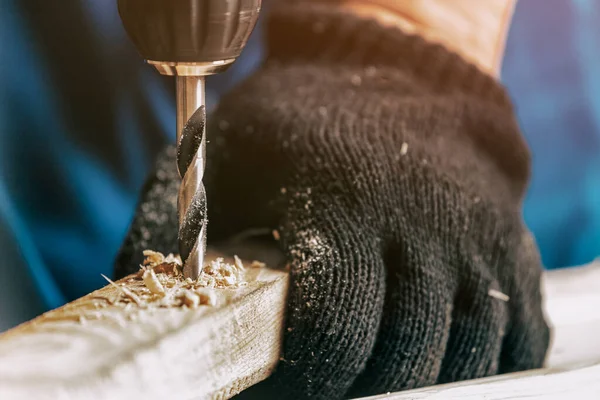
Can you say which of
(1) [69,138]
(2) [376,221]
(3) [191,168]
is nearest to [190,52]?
(3) [191,168]

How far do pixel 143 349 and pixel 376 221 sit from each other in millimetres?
218

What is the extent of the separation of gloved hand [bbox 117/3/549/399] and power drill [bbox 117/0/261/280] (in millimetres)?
89

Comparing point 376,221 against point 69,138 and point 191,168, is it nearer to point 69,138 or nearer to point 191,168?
point 191,168

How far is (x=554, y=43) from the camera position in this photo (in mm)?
1046

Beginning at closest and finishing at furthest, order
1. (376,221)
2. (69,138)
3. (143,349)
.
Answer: (143,349) < (376,221) < (69,138)

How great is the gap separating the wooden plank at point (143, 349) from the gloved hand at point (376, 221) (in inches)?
1.9

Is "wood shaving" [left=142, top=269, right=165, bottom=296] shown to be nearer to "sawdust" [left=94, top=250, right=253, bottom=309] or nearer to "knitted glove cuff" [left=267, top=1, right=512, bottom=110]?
"sawdust" [left=94, top=250, right=253, bottom=309]

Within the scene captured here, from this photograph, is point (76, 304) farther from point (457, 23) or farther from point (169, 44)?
point (457, 23)

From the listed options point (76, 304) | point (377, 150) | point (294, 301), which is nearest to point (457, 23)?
point (377, 150)

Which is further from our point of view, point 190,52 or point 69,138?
point 69,138

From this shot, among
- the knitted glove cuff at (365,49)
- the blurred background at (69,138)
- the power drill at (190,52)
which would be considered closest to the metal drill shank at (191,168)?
the power drill at (190,52)

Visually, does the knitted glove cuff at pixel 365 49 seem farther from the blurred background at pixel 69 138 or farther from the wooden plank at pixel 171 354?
the wooden plank at pixel 171 354

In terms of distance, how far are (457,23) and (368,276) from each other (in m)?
0.39

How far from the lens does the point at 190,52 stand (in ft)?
1.28
